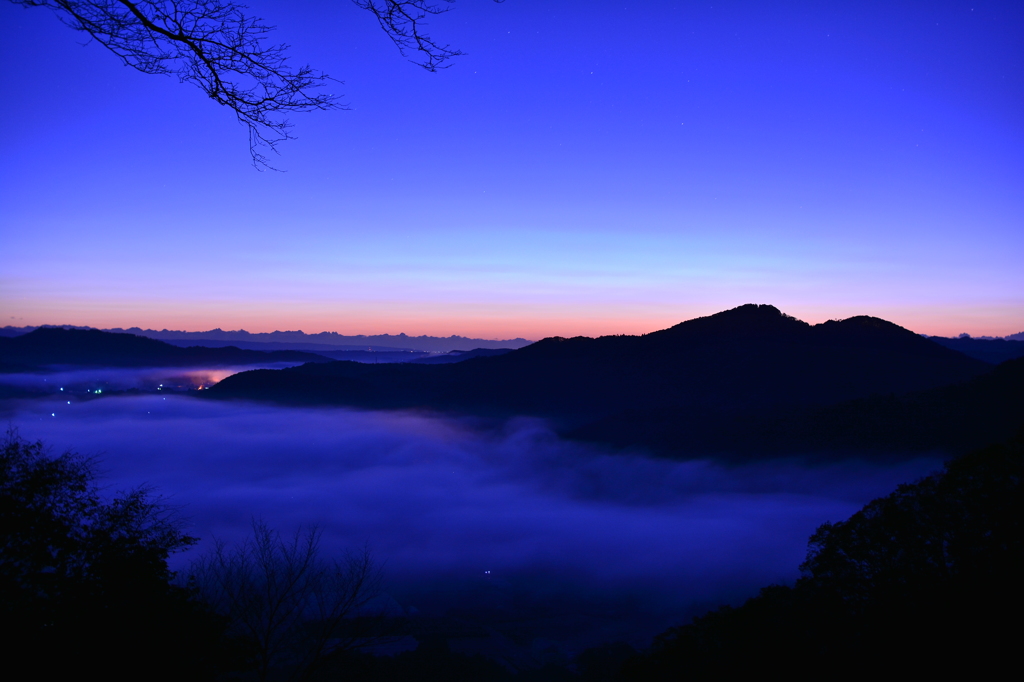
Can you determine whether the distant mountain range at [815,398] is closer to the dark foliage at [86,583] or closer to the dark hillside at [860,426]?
the dark hillside at [860,426]

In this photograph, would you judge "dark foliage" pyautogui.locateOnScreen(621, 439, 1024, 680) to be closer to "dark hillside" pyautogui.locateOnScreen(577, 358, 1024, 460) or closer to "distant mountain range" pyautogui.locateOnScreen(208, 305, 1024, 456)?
"dark hillside" pyautogui.locateOnScreen(577, 358, 1024, 460)

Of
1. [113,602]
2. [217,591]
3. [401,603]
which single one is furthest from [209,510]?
[113,602]

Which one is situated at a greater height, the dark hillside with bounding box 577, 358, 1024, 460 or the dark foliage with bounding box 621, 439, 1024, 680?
the dark foliage with bounding box 621, 439, 1024, 680

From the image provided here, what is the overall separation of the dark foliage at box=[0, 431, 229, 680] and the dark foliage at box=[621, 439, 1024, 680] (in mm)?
14474

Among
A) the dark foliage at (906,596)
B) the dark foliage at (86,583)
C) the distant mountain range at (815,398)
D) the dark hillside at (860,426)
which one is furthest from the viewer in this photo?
the distant mountain range at (815,398)

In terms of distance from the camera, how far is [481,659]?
7494 centimetres

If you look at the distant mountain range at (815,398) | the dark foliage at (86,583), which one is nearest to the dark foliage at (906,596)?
the dark foliage at (86,583)

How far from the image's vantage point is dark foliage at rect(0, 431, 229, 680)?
24.8 ft

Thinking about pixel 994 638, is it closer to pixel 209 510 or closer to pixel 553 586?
pixel 553 586

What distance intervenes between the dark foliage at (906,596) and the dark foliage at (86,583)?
570 inches

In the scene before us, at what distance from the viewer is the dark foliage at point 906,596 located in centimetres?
1128

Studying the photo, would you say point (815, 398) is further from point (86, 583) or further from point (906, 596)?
point (86, 583)

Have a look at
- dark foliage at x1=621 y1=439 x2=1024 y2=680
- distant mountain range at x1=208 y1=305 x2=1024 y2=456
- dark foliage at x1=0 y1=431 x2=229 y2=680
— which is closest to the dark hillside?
distant mountain range at x1=208 y1=305 x2=1024 y2=456

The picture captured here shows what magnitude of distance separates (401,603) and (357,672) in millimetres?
28792
